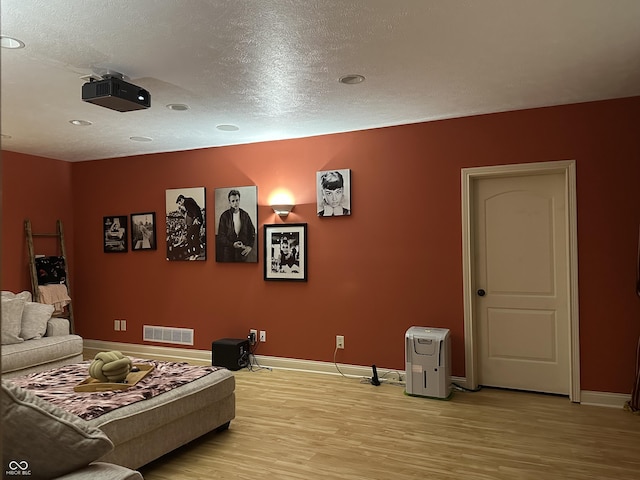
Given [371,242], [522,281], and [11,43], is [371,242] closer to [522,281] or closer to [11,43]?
[522,281]

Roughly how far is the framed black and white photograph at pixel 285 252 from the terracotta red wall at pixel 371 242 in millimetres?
96

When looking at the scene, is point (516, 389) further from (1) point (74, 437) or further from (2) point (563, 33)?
(1) point (74, 437)

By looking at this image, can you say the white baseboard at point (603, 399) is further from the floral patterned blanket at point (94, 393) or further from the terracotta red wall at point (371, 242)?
the floral patterned blanket at point (94, 393)

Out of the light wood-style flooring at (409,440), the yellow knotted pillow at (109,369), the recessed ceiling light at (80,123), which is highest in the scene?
the recessed ceiling light at (80,123)

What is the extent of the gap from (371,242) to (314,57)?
2.40 metres

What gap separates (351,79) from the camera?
12.1ft

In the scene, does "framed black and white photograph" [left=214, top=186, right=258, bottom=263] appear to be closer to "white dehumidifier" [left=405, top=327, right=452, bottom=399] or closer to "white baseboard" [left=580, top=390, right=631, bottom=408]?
"white dehumidifier" [left=405, top=327, right=452, bottom=399]

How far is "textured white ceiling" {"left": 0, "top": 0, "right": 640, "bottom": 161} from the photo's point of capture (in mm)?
2631

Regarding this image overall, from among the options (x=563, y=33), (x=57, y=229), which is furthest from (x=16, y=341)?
(x=563, y=33)

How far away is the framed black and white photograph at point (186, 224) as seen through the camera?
6156 mm

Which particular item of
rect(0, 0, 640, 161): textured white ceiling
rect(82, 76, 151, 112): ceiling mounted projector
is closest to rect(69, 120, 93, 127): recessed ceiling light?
rect(0, 0, 640, 161): textured white ceiling

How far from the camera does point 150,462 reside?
321cm

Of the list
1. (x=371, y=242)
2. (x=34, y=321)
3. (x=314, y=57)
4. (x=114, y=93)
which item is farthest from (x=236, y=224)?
(x=314, y=57)

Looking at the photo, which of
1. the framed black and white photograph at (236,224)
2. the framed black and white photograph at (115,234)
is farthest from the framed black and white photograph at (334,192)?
the framed black and white photograph at (115,234)
